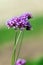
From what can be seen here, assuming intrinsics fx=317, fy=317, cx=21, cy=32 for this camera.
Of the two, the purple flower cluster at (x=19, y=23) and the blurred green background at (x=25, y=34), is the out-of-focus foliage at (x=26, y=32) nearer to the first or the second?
the blurred green background at (x=25, y=34)

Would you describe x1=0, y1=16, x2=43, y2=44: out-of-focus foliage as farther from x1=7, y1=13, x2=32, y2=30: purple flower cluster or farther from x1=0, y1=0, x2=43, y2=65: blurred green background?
x1=7, y1=13, x2=32, y2=30: purple flower cluster

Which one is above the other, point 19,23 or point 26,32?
point 19,23

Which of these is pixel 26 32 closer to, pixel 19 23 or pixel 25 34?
pixel 25 34

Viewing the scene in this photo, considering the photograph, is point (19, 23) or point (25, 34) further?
point (25, 34)

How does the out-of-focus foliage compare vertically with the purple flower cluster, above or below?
below

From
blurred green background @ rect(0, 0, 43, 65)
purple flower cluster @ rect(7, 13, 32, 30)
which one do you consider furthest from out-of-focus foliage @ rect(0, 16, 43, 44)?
purple flower cluster @ rect(7, 13, 32, 30)

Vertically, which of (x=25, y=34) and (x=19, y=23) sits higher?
(x=19, y=23)

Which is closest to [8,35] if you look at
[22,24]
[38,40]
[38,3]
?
[38,40]

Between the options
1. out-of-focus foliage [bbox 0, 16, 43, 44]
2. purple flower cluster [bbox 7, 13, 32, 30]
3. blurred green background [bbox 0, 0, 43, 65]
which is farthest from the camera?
out-of-focus foliage [bbox 0, 16, 43, 44]

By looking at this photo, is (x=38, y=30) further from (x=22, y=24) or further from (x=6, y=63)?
(x=22, y=24)

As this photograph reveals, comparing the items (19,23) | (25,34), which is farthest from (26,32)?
(19,23)
